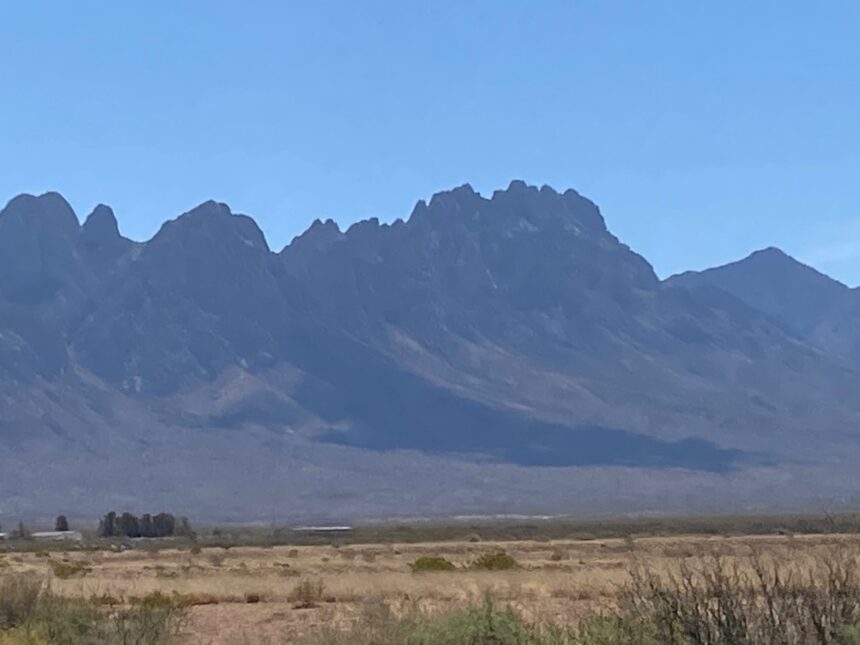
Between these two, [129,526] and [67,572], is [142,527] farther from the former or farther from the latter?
[67,572]

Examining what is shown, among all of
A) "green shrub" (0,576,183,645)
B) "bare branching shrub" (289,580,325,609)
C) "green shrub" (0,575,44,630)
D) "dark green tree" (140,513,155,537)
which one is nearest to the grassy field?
"bare branching shrub" (289,580,325,609)

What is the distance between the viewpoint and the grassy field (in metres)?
17.0

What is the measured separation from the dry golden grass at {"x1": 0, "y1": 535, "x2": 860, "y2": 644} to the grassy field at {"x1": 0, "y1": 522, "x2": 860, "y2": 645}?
0.06m

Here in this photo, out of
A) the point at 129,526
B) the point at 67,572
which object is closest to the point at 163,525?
the point at 129,526

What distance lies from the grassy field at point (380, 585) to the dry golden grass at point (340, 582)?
58 millimetres

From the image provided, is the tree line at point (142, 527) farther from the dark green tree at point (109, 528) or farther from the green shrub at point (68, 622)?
the green shrub at point (68, 622)

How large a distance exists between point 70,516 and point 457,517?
132 feet

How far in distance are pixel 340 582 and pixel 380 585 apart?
8.36 ft

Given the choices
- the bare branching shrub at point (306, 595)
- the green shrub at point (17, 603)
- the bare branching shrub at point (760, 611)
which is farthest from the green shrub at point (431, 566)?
the bare branching shrub at point (760, 611)

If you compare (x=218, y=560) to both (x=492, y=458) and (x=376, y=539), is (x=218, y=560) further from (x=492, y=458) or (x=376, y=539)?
(x=492, y=458)

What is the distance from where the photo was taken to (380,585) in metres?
33.3

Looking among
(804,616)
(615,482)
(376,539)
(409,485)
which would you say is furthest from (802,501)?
(804,616)

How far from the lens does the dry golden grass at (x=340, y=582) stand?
83.1 ft

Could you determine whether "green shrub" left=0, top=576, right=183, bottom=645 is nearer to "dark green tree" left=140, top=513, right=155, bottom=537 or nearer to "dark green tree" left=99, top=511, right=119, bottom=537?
"dark green tree" left=99, top=511, right=119, bottom=537
